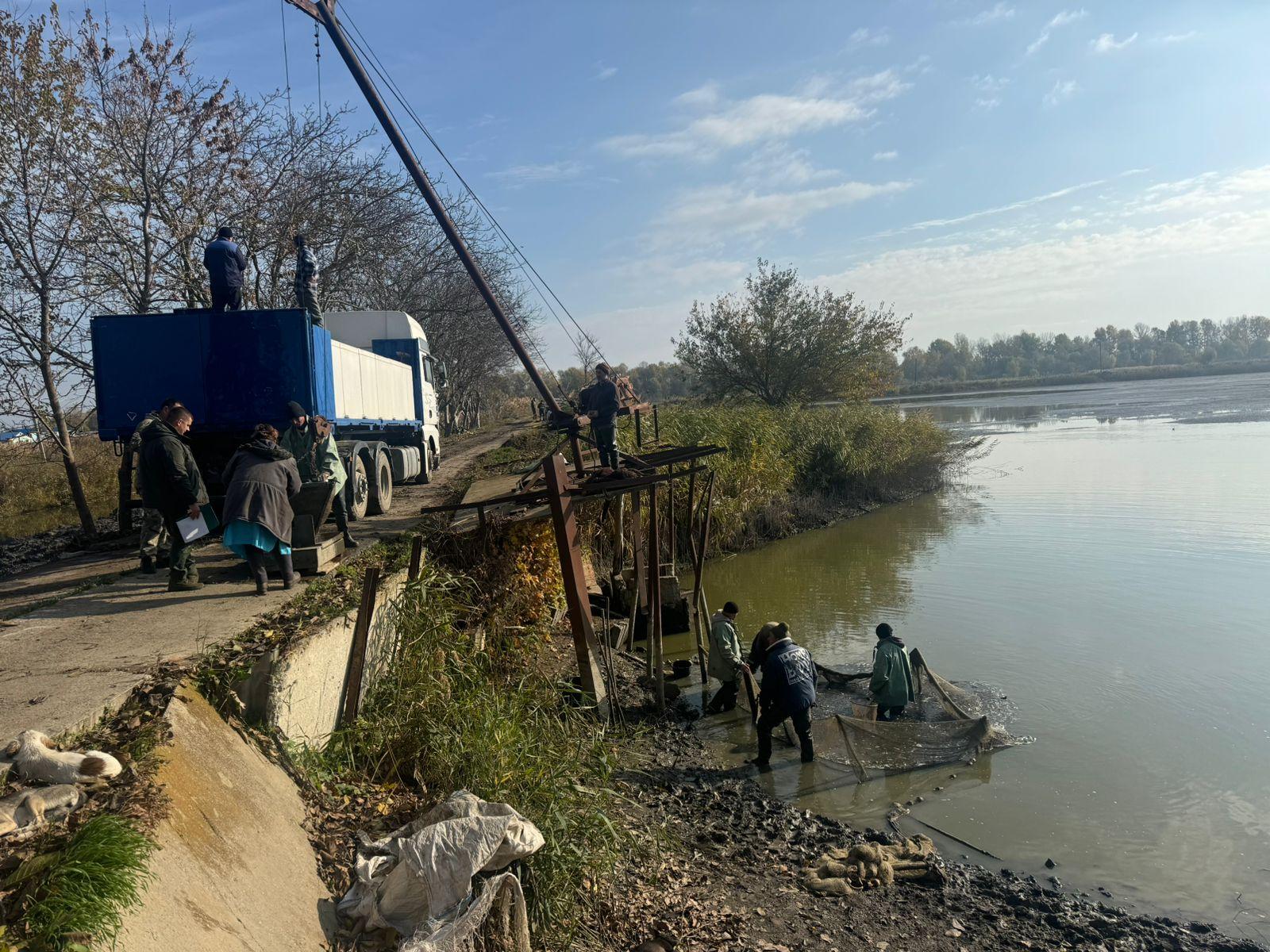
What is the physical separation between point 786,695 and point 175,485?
596cm

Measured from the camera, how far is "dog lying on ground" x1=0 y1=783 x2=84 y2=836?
11.2 feet

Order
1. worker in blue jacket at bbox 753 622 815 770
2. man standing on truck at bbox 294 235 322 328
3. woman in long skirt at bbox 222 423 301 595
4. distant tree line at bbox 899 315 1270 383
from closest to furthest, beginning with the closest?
woman in long skirt at bbox 222 423 301 595
worker in blue jacket at bbox 753 622 815 770
man standing on truck at bbox 294 235 322 328
distant tree line at bbox 899 315 1270 383

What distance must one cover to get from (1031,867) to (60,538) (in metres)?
14.1

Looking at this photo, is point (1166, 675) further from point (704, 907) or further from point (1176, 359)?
point (1176, 359)

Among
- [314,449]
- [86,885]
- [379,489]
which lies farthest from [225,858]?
[379,489]

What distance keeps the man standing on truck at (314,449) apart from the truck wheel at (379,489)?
3.12 m

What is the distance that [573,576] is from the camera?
855 centimetres

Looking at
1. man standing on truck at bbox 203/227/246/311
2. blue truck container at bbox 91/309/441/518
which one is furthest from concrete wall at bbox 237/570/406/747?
man standing on truck at bbox 203/227/246/311

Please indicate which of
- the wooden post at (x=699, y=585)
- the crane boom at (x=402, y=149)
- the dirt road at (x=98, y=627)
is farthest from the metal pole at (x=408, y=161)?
the dirt road at (x=98, y=627)

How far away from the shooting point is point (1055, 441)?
135 feet

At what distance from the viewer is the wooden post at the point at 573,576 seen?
328 inches

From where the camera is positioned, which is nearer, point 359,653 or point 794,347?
point 359,653

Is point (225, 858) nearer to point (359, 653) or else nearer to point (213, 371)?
point (359, 653)

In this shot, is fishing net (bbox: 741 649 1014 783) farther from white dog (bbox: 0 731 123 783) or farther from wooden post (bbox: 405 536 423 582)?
white dog (bbox: 0 731 123 783)
